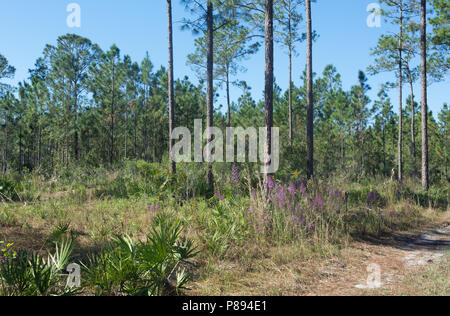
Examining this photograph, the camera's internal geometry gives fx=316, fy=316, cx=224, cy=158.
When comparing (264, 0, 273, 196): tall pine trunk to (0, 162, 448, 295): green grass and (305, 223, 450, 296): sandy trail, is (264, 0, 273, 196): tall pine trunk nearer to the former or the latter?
(0, 162, 448, 295): green grass

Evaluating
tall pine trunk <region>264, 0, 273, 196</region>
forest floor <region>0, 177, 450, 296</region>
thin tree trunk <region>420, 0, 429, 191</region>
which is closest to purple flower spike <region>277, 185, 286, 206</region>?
forest floor <region>0, 177, 450, 296</region>

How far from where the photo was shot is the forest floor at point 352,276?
3209mm

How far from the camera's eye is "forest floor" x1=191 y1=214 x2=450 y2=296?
321 centimetres

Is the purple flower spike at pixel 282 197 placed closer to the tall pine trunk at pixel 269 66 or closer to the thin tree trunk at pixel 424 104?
the tall pine trunk at pixel 269 66

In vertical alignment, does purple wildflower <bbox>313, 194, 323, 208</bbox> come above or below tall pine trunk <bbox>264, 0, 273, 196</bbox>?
below

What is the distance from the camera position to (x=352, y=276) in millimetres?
3758

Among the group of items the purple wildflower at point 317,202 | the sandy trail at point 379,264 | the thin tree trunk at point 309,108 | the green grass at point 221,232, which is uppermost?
the thin tree trunk at point 309,108

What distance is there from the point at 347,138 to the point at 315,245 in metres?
22.1

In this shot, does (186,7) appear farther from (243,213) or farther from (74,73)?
(74,73)

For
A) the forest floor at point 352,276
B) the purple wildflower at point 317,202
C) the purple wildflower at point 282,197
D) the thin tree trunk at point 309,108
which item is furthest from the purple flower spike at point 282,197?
the thin tree trunk at point 309,108

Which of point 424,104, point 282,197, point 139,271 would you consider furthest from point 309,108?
point 139,271

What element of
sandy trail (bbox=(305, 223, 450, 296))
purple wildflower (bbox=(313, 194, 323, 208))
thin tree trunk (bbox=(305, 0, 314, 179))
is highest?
thin tree trunk (bbox=(305, 0, 314, 179))

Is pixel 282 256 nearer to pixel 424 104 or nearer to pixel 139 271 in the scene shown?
pixel 139 271

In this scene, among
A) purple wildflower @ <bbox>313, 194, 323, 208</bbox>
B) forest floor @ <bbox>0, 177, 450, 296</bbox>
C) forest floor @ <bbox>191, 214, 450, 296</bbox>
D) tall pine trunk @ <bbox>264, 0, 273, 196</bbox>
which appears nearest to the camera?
forest floor @ <bbox>191, 214, 450, 296</bbox>
